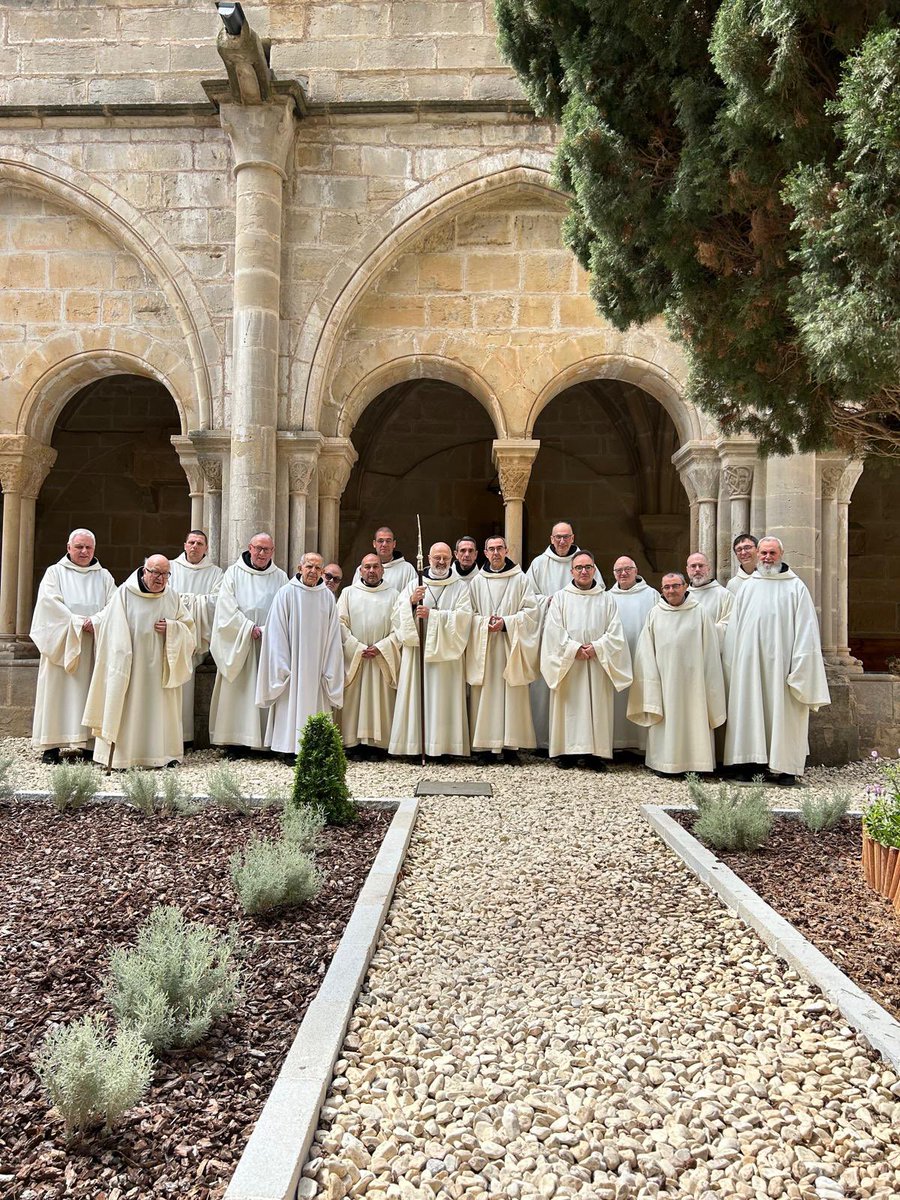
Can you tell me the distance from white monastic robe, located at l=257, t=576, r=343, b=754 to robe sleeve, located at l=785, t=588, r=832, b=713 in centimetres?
348

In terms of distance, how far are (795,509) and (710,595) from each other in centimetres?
118

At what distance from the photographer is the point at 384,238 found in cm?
796

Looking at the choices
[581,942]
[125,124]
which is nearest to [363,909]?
[581,942]

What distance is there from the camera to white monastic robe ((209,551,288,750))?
715 cm

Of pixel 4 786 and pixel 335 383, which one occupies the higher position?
pixel 335 383

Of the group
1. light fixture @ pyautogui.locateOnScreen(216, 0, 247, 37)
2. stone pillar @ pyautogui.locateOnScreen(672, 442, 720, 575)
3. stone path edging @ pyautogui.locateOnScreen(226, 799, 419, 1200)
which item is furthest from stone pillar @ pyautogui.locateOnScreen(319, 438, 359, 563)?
stone path edging @ pyautogui.locateOnScreen(226, 799, 419, 1200)

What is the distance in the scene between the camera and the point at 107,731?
253 inches

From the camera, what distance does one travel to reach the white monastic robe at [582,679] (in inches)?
272

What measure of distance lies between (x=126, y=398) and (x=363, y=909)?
10.8 m

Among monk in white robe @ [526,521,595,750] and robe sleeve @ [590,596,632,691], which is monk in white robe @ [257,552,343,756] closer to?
monk in white robe @ [526,521,595,750]

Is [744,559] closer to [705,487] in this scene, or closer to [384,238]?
[705,487]

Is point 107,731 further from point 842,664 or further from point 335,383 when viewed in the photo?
point 842,664

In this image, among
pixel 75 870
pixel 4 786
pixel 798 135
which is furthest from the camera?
pixel 4 786

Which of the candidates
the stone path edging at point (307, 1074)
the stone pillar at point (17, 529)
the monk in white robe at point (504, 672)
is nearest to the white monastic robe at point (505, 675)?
the monk in white robe at point (504, 672)
